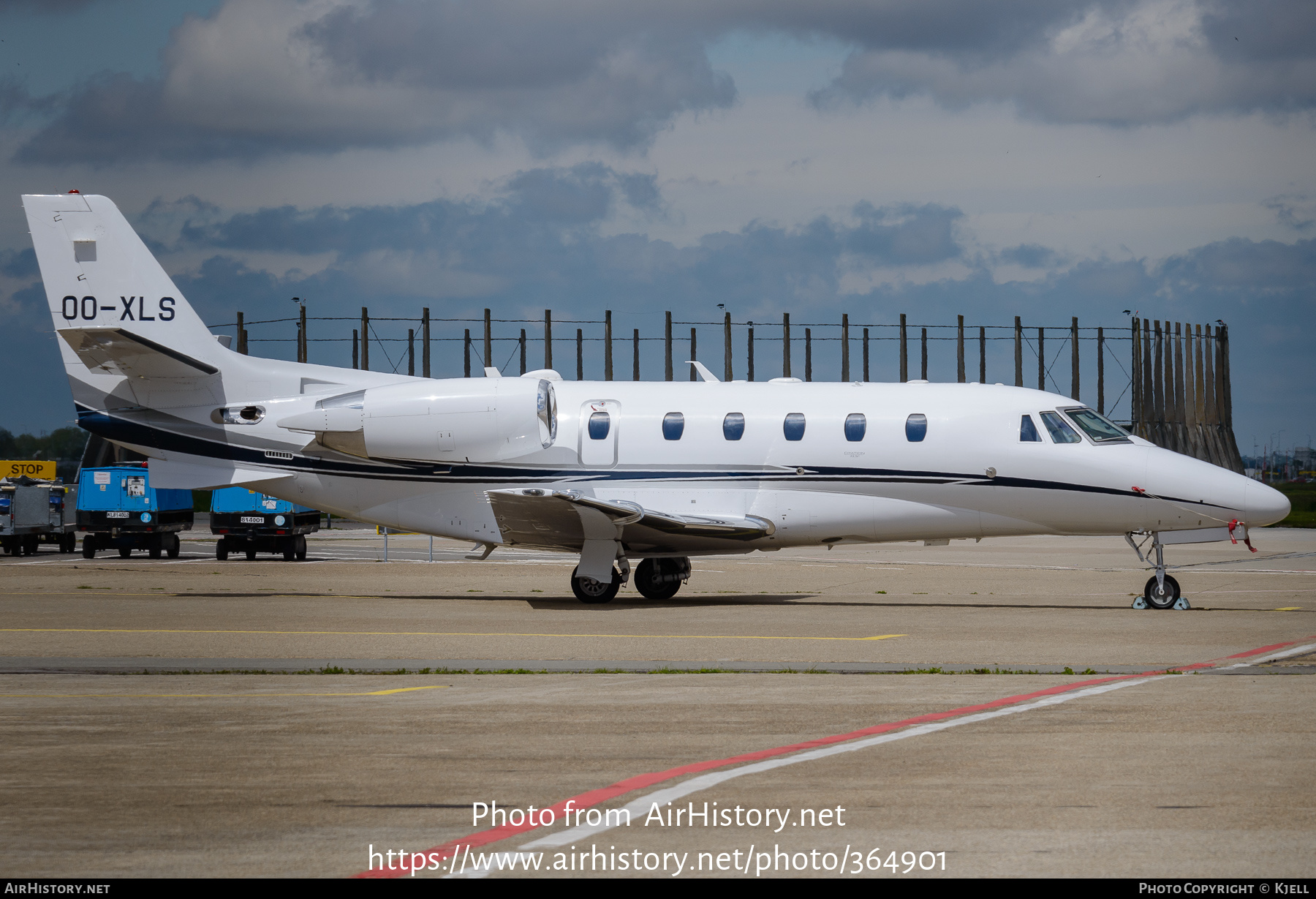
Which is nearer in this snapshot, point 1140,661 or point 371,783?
point 371,783

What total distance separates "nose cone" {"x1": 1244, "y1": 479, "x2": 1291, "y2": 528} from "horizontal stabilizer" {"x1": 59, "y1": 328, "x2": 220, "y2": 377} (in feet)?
58.2

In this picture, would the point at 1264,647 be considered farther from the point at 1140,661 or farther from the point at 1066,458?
the point at 1066,458

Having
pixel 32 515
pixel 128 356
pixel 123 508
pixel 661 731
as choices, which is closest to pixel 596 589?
pixel 128 356

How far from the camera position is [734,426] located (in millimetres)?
22531

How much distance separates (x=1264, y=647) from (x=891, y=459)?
7617 mm

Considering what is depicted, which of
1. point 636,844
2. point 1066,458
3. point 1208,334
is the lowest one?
point 636,844

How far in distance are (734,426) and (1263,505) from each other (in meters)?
8.53

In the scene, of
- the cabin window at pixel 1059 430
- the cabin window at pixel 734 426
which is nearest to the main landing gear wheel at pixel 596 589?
the cabin window at pixel 734 426

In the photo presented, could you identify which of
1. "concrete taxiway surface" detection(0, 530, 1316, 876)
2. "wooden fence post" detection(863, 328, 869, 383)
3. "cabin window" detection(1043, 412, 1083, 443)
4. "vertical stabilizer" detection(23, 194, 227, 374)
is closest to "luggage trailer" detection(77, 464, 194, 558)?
"vertical stabilizer" detection(23, 194, 227, 374)

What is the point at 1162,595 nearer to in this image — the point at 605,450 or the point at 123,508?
the point at 605,450

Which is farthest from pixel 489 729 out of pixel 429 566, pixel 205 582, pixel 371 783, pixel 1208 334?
pixel 1208 334

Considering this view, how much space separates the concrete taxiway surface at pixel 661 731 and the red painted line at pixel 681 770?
46 mm

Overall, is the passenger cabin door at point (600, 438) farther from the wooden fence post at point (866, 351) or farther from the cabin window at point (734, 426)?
the wooden fence post at point (866, 351)

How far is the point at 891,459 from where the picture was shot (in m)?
22.0
